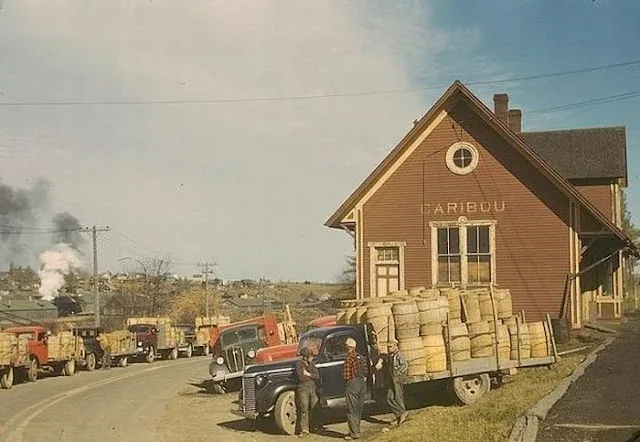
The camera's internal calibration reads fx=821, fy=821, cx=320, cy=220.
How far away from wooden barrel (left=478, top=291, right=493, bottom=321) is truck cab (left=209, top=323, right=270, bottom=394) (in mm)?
8605

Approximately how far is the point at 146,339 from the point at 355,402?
31.0 metres

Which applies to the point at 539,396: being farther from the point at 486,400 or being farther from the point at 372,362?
the point at 372,362

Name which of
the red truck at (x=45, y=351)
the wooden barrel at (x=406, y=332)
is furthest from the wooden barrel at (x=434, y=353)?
the red truck at (x=45, y=351)

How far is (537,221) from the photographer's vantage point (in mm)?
28734

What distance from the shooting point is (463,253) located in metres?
29.5

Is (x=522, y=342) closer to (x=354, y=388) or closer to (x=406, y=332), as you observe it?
(x=406, y=332)

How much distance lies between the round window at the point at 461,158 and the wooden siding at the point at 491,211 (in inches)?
7.3

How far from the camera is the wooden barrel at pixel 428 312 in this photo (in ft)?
58.7

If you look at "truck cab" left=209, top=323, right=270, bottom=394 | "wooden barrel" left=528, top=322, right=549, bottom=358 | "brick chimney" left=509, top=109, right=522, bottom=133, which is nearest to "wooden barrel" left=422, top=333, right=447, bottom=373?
"wooden barrel" left=528, top=322, right=549, bottom=358

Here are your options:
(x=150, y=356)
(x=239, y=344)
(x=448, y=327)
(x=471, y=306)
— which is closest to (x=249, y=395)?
(x=448, y=327)

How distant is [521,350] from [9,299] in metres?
74.9

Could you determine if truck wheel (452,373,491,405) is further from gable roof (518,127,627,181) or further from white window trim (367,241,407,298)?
gable roof (518,127,627,181)

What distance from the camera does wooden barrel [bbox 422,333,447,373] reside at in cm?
1741

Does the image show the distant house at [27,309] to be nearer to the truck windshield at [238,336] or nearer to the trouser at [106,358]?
the trouser at [106,358]
